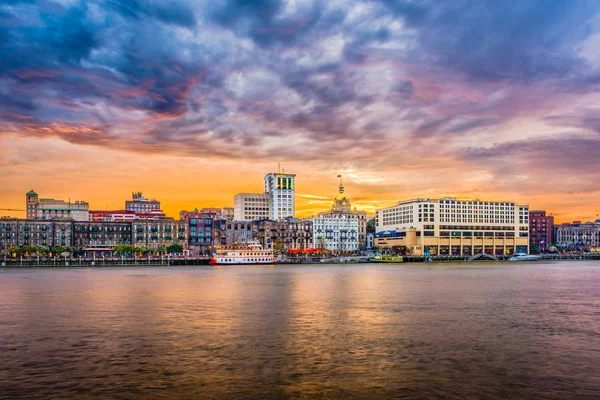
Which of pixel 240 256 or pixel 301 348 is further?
pixel 240 256

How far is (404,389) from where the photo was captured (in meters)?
26.6

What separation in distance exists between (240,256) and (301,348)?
5989 inches

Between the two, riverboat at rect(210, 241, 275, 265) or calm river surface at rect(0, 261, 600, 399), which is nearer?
calm river surface at rect(0, 261, 600, 399)

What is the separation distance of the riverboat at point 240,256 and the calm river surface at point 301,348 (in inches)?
4805

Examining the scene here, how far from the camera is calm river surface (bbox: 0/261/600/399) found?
26953 millimetres

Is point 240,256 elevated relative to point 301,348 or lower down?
lower down

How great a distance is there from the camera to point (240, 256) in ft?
611

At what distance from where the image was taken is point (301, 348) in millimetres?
35750

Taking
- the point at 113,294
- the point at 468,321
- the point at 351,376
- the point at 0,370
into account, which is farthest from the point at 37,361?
the point at 113,294

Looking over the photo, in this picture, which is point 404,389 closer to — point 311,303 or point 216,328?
point 216,328

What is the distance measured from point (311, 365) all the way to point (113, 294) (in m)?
47.5

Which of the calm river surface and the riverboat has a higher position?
the calm river surface

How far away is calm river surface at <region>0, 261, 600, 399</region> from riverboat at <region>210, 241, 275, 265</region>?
400 ft

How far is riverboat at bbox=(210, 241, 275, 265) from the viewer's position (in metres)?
185
